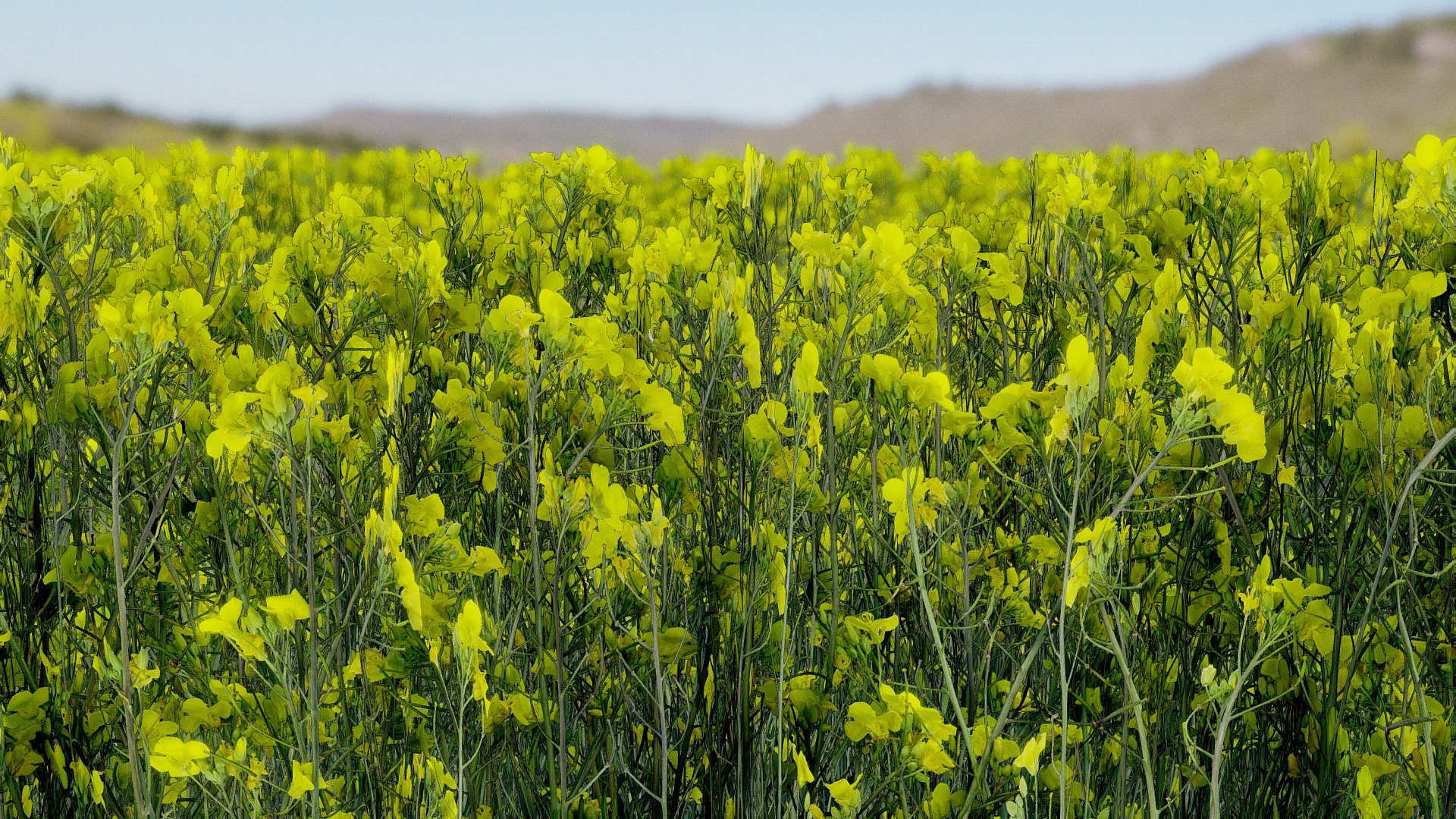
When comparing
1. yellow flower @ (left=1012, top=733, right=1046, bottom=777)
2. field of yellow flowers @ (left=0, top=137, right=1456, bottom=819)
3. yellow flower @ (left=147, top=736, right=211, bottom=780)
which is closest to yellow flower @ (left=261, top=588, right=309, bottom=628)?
field of yellow flowers @ (left=0, top=137, right=1456, bottom=819)

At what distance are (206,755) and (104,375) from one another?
0.60 meters

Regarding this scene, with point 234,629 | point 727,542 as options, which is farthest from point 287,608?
point 727,542

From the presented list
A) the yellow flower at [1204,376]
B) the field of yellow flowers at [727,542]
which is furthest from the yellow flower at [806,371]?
the yellow flower at [1204,376]

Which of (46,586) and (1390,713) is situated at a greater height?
(46,586)

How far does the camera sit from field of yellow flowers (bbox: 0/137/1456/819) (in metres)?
1.62

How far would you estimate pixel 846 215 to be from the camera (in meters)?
2.96

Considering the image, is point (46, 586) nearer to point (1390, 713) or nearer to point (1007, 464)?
point (1007, 464)

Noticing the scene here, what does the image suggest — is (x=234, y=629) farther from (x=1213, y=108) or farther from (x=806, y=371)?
(x=1213, y=108)

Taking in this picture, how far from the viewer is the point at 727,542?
7.06ft

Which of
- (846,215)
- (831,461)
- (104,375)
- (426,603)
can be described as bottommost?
(426,603)

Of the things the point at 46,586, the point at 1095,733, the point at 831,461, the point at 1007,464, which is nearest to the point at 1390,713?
the point at 1095,733

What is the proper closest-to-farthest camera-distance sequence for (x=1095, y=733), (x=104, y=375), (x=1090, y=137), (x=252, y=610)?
(x=252, y=610) → (x=104, y=375) → (x=1095, y=733) → (x=1090, y=137)

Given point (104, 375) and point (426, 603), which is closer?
point (426, 603)

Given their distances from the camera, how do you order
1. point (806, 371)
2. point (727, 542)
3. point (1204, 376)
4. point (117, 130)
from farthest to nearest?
point (117, 130) → point (727, 542) → point (806, 371) → point (1204, 376)
